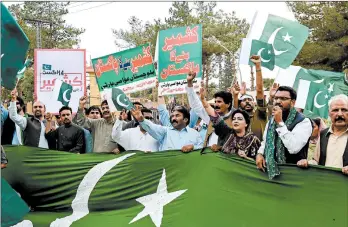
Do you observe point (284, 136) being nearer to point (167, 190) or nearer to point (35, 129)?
point (167, 190)

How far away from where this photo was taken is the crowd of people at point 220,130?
480 cm

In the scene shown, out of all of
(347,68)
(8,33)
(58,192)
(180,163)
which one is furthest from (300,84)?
(347,68)

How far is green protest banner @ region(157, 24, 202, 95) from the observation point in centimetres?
859

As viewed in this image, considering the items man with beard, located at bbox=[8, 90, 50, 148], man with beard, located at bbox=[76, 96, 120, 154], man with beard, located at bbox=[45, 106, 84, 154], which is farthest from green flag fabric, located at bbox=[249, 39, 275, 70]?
man with beard, located at bbox=[8, 90, 50, 148]

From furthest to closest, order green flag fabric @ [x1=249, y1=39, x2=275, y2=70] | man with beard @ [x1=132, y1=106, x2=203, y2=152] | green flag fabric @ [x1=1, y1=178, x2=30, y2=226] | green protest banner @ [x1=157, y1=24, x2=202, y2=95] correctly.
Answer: green protest banner @ [x1=157, y1=24, x2=202, y2=95] → green flag fabric @ [x1=249, y1=39, x2=275, y2=70] → man with beard @ [x1=132, y1=106, x2=203, y2=152] → green flag fabric @ [x1=1, y1=178, x2=30, y2=226]

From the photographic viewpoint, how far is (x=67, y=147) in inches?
277

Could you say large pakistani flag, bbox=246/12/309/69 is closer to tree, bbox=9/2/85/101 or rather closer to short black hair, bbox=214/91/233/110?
short black hair, bbox=214/91/233/110

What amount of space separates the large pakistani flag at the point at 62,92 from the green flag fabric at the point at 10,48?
3710 mm

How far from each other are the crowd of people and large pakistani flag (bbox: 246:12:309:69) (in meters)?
0.66

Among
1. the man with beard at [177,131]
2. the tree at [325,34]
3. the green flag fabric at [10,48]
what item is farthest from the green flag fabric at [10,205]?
the tree at [325,34]

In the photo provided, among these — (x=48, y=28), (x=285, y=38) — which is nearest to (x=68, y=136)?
(x=285, y=38)

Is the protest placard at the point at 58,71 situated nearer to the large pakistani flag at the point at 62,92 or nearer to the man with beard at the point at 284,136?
the large pakistani flag at the point at 62,92

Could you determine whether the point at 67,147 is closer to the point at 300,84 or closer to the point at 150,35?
the point at 300,84

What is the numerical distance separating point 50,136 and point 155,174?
6.60 ft
